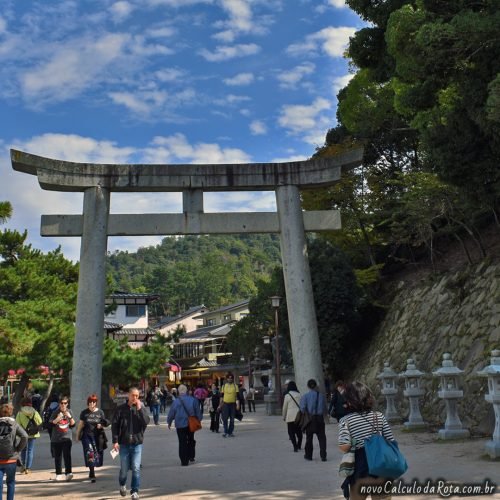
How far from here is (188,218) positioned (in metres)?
16.4

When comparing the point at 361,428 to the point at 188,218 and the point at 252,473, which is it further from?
the point at 188,218

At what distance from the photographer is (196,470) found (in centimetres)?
980

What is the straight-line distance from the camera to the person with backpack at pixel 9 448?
6.90 metres

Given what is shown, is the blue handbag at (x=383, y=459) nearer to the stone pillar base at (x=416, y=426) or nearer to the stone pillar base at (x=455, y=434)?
the stone pillar base at (x=455, y=434)

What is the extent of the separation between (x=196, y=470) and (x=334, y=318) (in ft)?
50.6

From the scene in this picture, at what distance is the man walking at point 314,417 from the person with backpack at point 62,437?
3.99 m

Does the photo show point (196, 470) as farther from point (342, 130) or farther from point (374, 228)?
point (342, 130)

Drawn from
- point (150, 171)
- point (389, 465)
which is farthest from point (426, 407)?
point (389, 465)

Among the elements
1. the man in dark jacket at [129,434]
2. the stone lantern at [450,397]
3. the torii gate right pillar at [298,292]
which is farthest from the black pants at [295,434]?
the man in dark jacket at [129,434]

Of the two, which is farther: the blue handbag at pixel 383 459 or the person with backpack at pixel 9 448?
the person with backpack at pixel 9 448

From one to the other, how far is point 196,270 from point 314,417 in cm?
9362

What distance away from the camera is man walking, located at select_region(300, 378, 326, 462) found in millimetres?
10242

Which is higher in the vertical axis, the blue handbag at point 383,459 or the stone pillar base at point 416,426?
the stone pillar base at point 416,426

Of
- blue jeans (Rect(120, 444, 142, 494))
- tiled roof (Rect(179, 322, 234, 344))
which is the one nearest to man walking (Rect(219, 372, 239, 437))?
blue jeans (Rect(120, 444, 142, 494))
